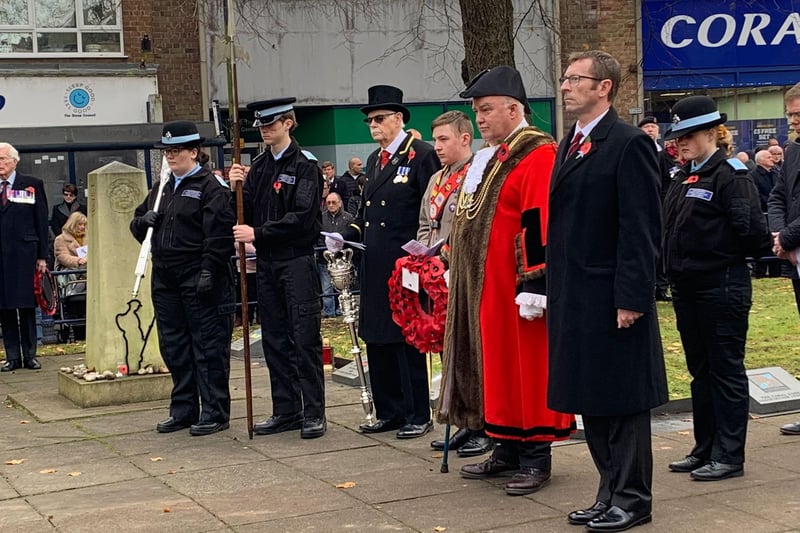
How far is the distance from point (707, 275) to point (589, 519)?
5.58 feet

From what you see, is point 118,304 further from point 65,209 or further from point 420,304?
point 65,209

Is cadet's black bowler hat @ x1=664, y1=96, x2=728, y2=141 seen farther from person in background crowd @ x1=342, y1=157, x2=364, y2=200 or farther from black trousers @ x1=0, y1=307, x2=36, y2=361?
person in background crowd @ x1=342, y1=157, x2=364, y2=200

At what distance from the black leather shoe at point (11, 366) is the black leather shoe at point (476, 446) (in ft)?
21.4

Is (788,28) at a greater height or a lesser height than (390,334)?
greater

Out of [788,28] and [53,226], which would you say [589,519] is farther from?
[788,28]

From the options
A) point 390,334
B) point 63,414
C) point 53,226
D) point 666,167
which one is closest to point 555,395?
point 390,334

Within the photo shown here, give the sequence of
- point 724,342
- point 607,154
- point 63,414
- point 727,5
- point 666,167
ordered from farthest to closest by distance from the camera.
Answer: point 727,5 → point 666,167 → point 63,414 → point 724,342 → point 607,154

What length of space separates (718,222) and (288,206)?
3.02 m

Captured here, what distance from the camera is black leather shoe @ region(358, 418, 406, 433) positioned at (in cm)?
897

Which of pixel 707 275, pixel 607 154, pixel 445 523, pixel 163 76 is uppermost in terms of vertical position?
pixel 163 76

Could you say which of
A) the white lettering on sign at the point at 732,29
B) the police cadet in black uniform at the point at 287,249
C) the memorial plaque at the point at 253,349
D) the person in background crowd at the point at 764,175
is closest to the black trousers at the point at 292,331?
the police cadet in black uniform at the point at 287,249

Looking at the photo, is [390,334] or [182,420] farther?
[182,420]

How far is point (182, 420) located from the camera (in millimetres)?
9383

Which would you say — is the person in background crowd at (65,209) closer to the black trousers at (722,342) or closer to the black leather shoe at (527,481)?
the black leather shoe at (527,481)
